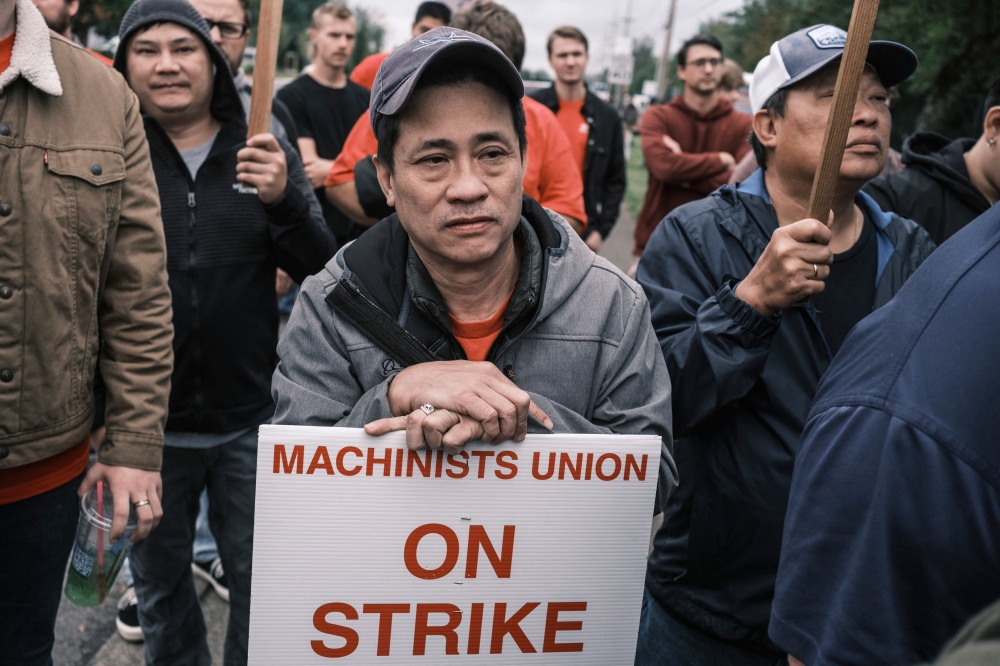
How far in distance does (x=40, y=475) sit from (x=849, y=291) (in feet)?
6.73

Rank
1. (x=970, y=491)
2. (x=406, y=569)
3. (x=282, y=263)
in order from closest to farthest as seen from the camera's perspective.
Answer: (x=970, y=491), (x=406, y=569), (x=282, y=263)

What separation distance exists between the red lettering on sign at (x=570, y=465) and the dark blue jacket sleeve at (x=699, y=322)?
485 mm

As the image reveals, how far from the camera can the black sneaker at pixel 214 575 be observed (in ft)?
12.5

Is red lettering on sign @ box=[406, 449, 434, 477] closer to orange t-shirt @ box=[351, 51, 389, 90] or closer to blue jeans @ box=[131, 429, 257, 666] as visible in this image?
A: blue jeans @ box=[131, 429, 257, 666]

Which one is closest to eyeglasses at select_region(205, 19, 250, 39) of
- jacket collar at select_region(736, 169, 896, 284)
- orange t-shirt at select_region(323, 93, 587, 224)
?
orange t-shirt at select_region(323, 93, 587, 224)

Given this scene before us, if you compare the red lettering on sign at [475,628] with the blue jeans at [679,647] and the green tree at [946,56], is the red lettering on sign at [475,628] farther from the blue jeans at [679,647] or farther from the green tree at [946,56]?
the green tree at [946,56]

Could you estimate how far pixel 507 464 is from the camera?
154cm

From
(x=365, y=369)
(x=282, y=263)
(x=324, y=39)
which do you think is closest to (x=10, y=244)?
(x=365, y=369)

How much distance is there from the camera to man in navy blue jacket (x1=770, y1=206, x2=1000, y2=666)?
104 cm

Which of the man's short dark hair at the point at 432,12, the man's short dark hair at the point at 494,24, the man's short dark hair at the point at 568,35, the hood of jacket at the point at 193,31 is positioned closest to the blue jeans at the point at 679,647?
the hood of jacket at the point at 193,31

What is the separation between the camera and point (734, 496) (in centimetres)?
202

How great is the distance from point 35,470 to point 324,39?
14.1 feet

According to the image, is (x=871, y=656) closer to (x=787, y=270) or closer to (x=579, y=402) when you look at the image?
(x=579, y=402)

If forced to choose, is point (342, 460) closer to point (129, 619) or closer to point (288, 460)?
point (288, 460)
